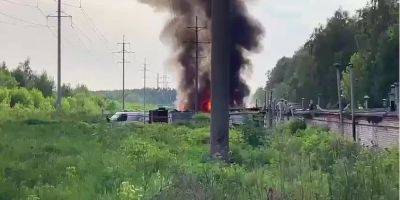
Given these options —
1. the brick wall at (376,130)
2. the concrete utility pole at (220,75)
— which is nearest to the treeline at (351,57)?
the brick wall at (376,130)

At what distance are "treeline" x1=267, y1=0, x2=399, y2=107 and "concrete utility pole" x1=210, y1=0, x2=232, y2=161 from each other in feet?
48.2

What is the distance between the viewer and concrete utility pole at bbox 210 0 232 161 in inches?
722

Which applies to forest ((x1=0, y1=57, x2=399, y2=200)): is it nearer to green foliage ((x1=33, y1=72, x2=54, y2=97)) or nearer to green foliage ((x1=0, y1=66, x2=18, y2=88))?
green foliage ((x1=0, y1=66, x2=18, y2=88))

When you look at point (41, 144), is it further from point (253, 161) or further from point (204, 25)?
point (204, 25)

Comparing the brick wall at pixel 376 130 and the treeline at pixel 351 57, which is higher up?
the treeline at pixel 351 57

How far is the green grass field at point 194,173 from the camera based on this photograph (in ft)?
25.2

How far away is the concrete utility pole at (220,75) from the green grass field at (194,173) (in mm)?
513

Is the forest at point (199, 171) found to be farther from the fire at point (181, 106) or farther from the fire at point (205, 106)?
the fire at point (181, 106)

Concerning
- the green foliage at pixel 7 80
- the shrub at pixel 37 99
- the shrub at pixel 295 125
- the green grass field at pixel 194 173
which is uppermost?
the green foliage at pixel 7 80

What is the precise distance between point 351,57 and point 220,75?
45478mm

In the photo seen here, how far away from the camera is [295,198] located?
290 inches

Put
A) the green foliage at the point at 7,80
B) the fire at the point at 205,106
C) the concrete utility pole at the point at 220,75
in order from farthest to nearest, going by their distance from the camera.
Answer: the green foliage at the point at 7,80 < the fire at the point at 205,106 < the concrete utility pole at the point at 220,75

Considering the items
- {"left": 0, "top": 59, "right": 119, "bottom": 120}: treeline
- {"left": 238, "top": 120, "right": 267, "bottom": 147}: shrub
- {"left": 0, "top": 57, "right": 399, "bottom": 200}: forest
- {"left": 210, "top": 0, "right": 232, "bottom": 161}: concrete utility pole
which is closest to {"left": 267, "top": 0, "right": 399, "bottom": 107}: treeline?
{"left": 238, "top": 120, "right": 267, "bottom": 147}: shrub

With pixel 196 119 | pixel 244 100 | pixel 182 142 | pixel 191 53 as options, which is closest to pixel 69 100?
pixel 191 53
